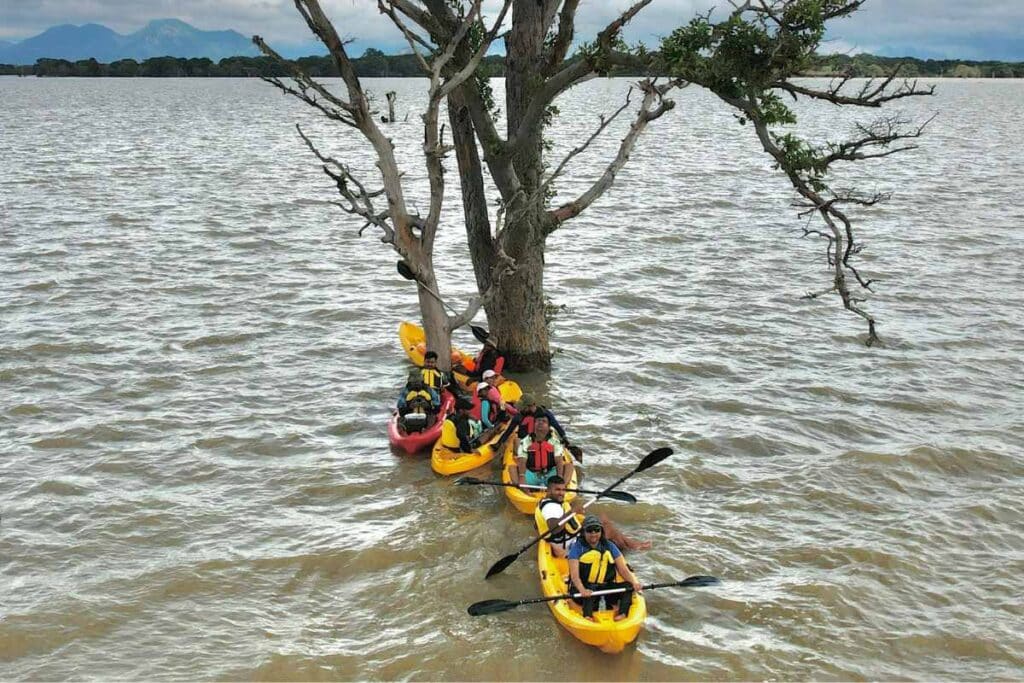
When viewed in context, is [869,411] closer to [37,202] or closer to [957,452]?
[957,452]

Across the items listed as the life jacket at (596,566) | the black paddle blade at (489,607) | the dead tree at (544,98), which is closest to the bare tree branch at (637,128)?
the dead tree at (544,98)

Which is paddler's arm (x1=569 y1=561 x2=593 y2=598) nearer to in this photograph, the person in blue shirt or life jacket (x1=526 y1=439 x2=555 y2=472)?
life jacket (x1=526 y1=439 x2=555 y2=472)

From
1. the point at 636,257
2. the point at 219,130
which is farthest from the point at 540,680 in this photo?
the point at 219,130

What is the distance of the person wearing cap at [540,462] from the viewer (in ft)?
41.9

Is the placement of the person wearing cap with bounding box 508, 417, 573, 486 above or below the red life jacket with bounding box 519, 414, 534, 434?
below

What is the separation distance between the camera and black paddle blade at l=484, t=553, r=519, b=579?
10.8 m

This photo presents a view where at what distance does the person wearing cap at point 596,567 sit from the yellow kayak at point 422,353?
5.54 m

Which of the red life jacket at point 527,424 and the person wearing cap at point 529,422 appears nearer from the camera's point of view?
the person wearing cap at point 529,422

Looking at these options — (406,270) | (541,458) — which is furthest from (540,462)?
(406,270)

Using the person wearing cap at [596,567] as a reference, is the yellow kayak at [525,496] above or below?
below

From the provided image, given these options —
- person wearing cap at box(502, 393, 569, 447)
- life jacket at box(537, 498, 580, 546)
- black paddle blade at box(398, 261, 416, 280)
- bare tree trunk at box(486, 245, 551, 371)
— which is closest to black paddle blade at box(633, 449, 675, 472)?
person wearing cap at box(502, 393, 569, 447)

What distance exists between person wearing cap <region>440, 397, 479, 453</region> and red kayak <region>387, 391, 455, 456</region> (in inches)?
13.1

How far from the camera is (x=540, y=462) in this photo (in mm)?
12867

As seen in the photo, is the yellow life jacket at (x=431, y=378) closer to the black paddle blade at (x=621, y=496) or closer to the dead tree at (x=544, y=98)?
the dead tree at (x=544, y=98)
